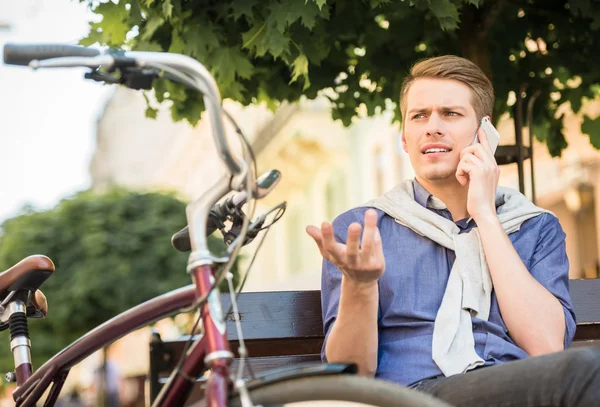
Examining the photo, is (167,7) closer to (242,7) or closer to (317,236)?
(242,7)

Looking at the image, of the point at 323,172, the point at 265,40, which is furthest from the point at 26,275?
the point at 323,172

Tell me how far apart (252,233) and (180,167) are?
36.0 m

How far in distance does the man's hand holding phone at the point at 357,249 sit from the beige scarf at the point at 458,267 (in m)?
0.38

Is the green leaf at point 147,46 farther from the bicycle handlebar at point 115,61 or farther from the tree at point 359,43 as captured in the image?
the bicycle handlebar at point 115,61

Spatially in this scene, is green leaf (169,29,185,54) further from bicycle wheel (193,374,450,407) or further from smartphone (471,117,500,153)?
bicycle wheel (193,374,450,407)

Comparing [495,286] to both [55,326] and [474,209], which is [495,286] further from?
[55,326]

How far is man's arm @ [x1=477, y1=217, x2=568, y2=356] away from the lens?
2.70 m

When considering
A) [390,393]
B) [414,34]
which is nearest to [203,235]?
[390,393]

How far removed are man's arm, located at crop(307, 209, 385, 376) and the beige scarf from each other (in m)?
0.20

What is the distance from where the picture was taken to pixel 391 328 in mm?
2826

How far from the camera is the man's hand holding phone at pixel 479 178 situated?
2.88 m

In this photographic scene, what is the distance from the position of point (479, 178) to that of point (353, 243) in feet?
2.52

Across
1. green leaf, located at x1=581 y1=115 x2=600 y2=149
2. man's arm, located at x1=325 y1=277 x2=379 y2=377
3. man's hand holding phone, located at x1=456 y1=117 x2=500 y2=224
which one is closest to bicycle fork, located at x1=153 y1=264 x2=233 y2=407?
man's arm, located at x1=325 y1=277 x2=379 y2=377

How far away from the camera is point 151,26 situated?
4.34 m
